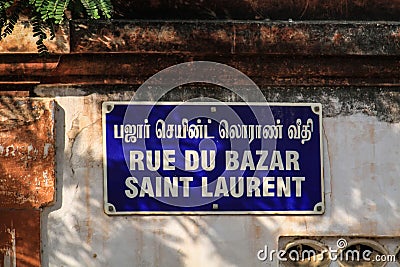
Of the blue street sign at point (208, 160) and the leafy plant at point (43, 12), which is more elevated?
the leafy plant at point (43, 12)

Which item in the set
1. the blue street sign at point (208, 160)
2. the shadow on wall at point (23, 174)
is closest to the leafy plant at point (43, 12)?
the shadow on wall at point (23, 174)

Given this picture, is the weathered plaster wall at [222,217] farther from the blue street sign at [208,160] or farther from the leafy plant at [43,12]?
the leafy plant at [43,12]

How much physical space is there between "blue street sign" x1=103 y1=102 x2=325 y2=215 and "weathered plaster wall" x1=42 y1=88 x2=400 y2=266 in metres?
0.06

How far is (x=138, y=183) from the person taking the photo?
4137mm

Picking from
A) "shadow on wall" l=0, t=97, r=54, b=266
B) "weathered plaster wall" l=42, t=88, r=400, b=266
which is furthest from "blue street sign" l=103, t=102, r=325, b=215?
"shadow on wall" l=0, t=97, r=54, b=266

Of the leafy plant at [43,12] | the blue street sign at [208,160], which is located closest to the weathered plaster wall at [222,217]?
Result: the blue street sign at [208,160]

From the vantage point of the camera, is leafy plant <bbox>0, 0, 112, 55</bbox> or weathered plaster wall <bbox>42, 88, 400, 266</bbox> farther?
weathered plaster wall <bbox>42, 88, 400, 266</bbox>

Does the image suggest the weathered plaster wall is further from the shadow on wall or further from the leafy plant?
the leafy plant

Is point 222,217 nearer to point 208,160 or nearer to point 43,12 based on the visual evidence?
point 208,160

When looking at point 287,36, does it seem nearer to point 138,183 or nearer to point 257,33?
A: point 257,33

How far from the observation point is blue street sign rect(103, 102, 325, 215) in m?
4.14

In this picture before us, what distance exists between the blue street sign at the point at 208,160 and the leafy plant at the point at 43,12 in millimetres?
467

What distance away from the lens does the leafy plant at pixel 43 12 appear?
12.6 ft

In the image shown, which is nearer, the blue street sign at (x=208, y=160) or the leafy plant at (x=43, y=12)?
the leafy plant at (x=43, y=12)
